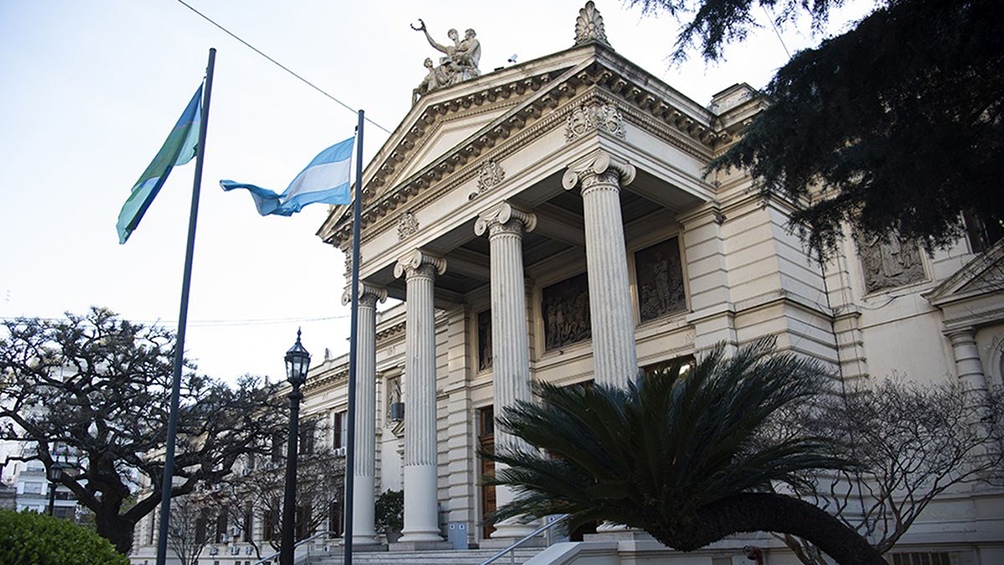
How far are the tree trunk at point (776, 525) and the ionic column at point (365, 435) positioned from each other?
1605cm

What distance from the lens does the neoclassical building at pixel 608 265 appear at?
57.4 ft

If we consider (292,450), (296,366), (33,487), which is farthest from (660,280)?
(33,487)

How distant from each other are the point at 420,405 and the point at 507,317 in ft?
13.9

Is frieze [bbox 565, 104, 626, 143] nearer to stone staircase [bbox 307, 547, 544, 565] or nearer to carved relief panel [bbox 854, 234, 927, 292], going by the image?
carved relief panel [bbox 854, 234, 927, 292]

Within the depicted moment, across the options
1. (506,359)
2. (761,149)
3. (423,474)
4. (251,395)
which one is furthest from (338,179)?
(251,395)

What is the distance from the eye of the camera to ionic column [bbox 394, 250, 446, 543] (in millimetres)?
20953

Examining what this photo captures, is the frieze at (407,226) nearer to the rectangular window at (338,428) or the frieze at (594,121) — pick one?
the frieze at (594,121)

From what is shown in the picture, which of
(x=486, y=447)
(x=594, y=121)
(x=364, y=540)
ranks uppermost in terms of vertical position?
(x=594, y=121)

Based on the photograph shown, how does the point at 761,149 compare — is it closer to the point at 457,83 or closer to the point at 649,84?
the point at 649,84

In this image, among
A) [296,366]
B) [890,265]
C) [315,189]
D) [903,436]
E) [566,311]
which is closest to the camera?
[296,366]

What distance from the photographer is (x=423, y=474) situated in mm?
21219

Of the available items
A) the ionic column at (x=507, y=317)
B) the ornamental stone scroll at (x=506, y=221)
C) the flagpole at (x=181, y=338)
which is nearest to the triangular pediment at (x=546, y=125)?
the ornamental stone scroll at (x=506, y=221)

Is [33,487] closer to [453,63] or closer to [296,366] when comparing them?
[453,63]

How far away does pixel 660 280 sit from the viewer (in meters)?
21.7
